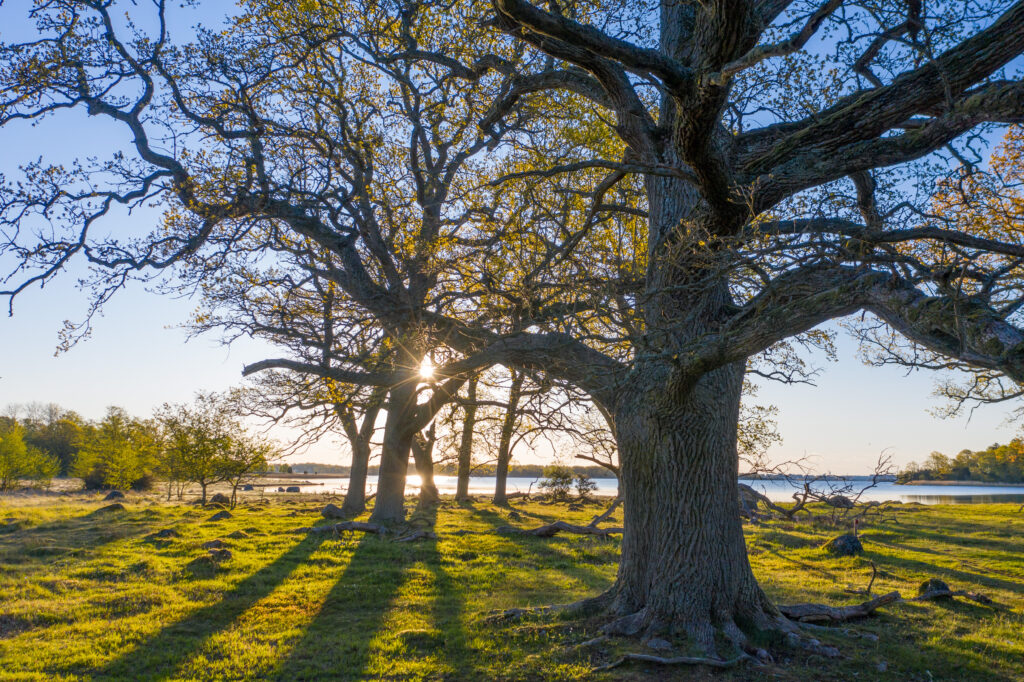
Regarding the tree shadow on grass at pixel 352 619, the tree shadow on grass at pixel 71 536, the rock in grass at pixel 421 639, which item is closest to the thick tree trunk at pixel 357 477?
the tree shadow on grass at pixel 71 536

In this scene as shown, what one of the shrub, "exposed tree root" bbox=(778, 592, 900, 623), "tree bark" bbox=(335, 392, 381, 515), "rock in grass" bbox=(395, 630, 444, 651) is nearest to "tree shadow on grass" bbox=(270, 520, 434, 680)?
"rock in grass" bbox=(395, 630, 444, 651)

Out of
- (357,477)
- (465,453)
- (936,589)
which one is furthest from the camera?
(465,453)

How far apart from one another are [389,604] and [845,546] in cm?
1213

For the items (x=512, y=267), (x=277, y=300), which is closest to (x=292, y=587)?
(x=277, y=300)

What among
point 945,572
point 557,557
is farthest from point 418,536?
point 945,572

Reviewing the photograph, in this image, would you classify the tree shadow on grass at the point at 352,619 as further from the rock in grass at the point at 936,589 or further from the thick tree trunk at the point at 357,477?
the rock in grass at the point at 936,589

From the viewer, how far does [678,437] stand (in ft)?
25.2

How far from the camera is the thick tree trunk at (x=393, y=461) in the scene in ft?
Result: 64.1

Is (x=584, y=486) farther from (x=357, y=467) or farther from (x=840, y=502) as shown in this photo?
(x=840, y=502)

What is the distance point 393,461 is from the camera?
1973cm

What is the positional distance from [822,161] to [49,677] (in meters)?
10.1

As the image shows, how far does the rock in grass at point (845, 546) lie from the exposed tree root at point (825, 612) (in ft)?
21.8

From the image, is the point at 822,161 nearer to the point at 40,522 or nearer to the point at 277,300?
the point at 277,300

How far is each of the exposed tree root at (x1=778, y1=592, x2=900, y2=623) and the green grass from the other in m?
0.23
